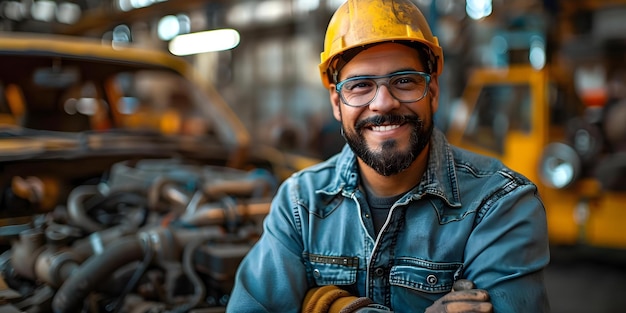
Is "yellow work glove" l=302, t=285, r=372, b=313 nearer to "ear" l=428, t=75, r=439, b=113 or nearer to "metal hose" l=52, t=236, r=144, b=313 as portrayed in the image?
"ear" l=428, t=75, r=439, b=113

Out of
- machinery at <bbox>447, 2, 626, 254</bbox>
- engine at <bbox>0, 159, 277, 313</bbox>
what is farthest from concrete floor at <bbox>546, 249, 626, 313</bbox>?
engine at <bbox>0, 159, 277, 313</bbox>

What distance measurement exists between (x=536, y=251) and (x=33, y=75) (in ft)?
9.21

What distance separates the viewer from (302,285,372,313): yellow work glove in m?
1.51

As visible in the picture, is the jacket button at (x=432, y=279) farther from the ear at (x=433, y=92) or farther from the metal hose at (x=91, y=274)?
the metal hose at (x=91, y=274)

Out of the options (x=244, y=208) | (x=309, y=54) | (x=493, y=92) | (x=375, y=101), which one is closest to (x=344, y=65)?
(x=375, y=101)

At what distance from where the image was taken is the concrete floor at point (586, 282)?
420 centimetres

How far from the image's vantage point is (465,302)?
139 centimetres

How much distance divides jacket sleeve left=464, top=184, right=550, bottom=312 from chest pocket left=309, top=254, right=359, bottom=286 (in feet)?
1.04

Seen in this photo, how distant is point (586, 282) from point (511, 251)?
3.79 meters

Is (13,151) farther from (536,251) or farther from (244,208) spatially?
(536,251)

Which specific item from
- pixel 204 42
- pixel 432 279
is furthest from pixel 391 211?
pixel 204 42

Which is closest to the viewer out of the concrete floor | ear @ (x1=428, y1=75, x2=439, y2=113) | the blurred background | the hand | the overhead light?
the hand

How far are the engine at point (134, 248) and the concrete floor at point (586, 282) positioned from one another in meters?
2.66

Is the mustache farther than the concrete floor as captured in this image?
No
